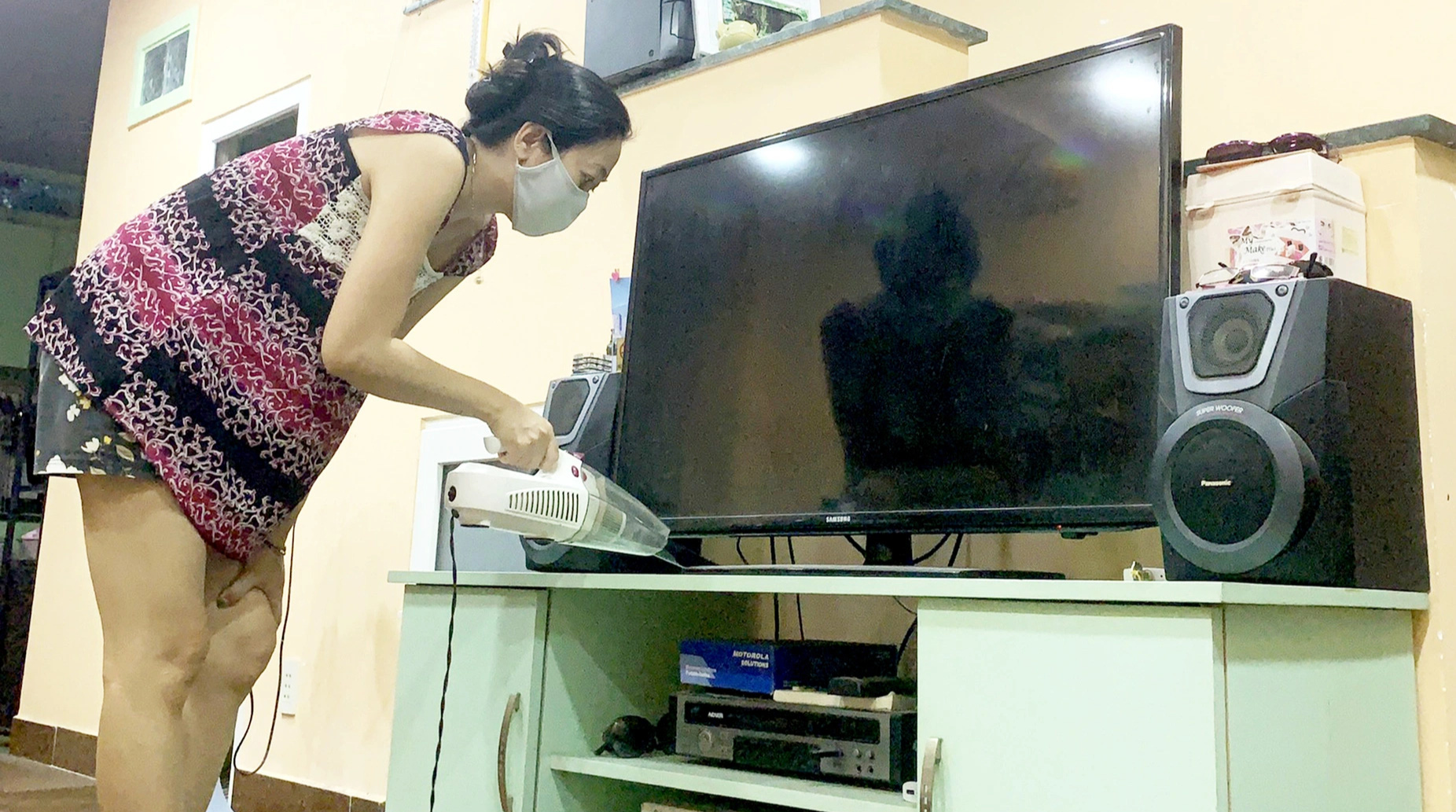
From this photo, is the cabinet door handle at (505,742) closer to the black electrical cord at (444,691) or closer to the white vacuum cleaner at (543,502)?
the black electrical cord at (444,691)

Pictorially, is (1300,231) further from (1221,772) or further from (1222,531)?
(1221,772)

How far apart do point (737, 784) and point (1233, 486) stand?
64 cm

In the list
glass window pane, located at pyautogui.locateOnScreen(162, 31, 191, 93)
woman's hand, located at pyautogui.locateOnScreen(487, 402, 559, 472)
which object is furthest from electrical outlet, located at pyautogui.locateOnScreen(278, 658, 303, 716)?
glass window pane, located at pyautogui.locateOnScreen(162, 31, 191, 93)

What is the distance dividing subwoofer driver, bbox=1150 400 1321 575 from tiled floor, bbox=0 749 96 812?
2.51 meters

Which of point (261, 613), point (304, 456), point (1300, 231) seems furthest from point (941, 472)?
point (261, 613)

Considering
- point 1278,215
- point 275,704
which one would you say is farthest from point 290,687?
point 1278,215

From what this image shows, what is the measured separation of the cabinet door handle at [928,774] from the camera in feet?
3.89

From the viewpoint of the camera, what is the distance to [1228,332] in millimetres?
1162

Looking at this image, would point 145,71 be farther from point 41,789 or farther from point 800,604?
point 800,604

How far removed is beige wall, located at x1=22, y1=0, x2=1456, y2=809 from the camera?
1.58 metres

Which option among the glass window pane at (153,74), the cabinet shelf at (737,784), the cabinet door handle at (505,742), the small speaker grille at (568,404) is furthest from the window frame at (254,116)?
the cabinet shelf at (737,784)

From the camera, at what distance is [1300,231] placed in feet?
4.20

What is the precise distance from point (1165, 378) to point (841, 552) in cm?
72

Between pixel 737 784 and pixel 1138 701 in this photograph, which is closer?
pixel 1138 701
